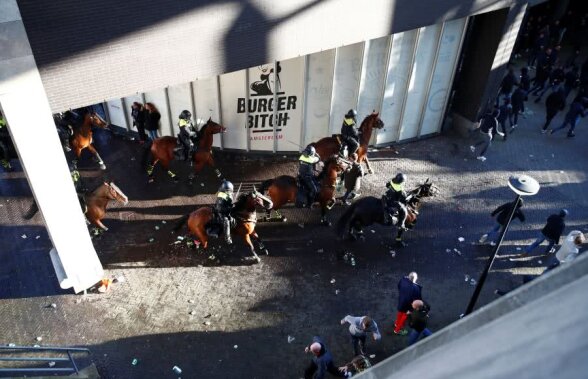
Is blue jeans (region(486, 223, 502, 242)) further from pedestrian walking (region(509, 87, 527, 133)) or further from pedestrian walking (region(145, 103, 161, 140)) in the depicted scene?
pedestrian walking (region(145, 103, 161, 140))

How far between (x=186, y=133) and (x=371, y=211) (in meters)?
4.93

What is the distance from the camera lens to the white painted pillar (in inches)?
275

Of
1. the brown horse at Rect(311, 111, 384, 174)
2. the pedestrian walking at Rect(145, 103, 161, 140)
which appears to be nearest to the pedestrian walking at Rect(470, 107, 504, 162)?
the brown horse at Rect(311, 111, 384, 174)

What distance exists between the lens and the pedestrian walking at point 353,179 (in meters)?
11.6

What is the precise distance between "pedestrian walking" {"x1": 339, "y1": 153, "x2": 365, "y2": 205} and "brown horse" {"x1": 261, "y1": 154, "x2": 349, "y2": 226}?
11.7 inches

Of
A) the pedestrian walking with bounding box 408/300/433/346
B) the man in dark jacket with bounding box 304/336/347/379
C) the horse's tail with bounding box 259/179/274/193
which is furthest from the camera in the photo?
the horse's tail with bounding box 259/179/274/193

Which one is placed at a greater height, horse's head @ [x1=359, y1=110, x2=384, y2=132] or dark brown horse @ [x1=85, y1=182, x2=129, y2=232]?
horse's head @ [x1=359, y1=110, x2=384, y2=132]

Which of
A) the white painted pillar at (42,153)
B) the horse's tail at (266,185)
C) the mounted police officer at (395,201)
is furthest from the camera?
the horse's tail at (266,185)

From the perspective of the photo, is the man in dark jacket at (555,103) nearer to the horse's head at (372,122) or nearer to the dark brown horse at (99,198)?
the horse's head at (372,122)

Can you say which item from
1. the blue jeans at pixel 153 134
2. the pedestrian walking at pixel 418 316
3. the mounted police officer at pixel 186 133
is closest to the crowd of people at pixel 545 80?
the pedestrian walking at pixel 418 316

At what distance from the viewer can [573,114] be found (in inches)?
567

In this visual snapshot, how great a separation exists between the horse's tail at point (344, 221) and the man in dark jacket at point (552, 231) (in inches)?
158

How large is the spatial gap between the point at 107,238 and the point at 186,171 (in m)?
3.01

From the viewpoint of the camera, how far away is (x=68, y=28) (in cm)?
754
